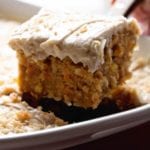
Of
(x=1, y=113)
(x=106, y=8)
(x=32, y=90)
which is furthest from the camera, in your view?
(x=106, y=8)

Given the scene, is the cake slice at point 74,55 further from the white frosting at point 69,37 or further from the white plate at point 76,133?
the white plate at point 76,133

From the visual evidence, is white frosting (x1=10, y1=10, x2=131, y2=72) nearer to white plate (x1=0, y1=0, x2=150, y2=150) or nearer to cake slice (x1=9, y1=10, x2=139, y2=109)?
cake slice (x1=9, y1=10, x2=139, y2=109)

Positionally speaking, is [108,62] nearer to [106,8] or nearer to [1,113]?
[1,113]

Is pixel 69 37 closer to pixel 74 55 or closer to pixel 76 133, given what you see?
pixel 74 55

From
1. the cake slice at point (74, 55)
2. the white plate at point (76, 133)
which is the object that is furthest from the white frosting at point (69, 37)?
the white plate at point (76, 133)

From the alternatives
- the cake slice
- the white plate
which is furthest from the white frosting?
the white plate

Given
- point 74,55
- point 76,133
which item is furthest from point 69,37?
point 76,133

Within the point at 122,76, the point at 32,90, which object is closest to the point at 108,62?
the point at 122,76
